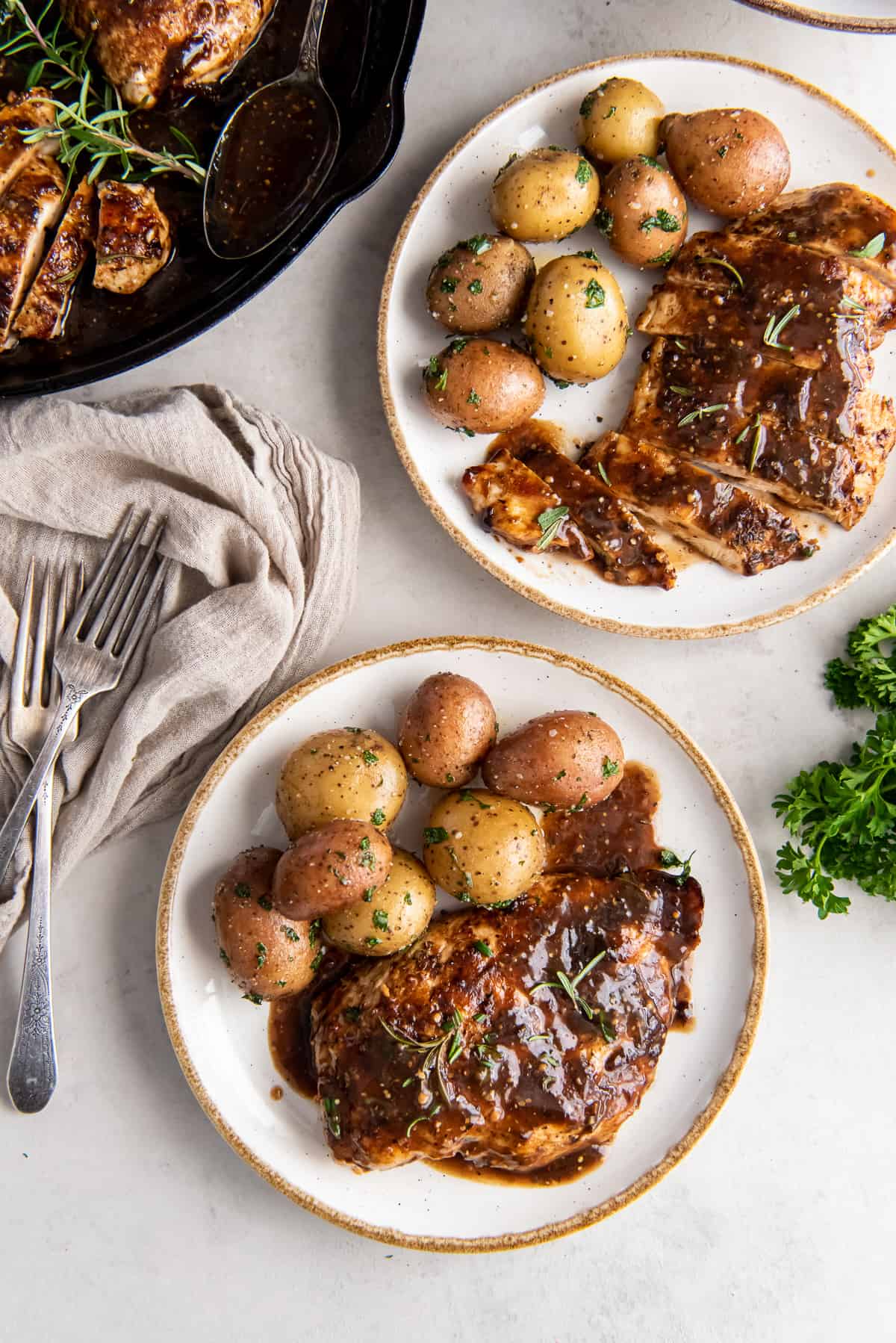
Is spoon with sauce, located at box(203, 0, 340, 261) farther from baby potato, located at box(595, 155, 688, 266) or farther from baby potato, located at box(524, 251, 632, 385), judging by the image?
baby potato, located at box(595, 155, 688, 266)

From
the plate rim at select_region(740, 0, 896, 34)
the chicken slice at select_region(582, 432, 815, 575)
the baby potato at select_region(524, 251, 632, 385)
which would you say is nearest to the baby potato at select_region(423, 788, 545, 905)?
the chicken slice at select_region(582, 432, 815, 575)

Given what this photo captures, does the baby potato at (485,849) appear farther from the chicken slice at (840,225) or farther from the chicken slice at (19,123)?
the chicken slice at (19,123)

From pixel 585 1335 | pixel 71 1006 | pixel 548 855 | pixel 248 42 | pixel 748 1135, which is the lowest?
pixel 585 1335

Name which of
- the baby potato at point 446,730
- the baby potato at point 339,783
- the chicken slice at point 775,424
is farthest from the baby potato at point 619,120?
the baby potato at point 339,783

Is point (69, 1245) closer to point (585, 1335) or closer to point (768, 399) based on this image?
point (585, 1335)

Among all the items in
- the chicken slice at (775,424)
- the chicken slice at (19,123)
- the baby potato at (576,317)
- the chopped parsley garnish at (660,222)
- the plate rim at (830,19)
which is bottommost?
the chicken slice at (775,424)

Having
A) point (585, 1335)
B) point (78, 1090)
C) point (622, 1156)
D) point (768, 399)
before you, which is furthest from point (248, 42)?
point (585, 1335)
